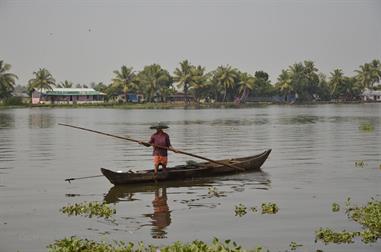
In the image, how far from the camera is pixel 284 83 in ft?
477

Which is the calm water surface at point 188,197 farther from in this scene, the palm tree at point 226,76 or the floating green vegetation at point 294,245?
the palm tree at point 226,76

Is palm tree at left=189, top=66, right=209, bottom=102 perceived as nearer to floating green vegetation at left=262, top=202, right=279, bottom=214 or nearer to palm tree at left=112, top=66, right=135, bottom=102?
palm tree at left=112, top=66, right=135, bottom=102

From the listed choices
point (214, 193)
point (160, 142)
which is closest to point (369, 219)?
point (214, 193)

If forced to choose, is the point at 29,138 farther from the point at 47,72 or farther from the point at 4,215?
the point at 47,72

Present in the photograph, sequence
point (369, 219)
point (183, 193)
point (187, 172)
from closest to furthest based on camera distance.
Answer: point (369, 219)
point (183, 193)
point (187, 172)

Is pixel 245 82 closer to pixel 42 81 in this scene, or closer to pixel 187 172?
pixel 42 81

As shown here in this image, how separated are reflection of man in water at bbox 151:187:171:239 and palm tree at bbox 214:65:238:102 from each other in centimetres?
11963

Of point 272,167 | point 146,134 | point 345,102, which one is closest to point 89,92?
point 345,102

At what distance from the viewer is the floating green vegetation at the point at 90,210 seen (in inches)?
583

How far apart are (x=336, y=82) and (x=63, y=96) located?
6775 centimetres

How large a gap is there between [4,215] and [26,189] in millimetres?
4237

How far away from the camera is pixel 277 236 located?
40.9ft

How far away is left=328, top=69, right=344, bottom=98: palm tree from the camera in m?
146

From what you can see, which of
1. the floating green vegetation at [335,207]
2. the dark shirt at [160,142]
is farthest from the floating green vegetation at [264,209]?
the dark shirt at [160,142]
